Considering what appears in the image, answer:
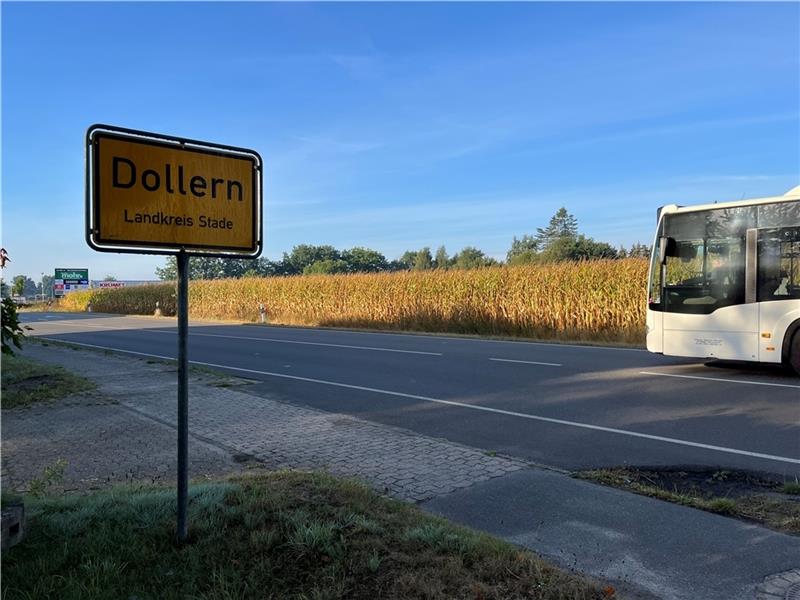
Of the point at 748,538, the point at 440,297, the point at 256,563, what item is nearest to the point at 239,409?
the point at 256,563

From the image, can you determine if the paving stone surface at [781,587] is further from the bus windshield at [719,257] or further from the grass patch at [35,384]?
the grass patch at [35,384]

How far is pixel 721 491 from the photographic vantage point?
Result: 5.06 m

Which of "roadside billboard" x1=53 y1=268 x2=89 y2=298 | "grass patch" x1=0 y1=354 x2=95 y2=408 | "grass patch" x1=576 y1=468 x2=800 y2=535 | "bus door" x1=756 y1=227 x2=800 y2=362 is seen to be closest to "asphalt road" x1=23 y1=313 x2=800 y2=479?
"grass patch" x1=576 y1=468 x2=800 y2=535

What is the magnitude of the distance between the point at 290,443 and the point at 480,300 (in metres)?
18.4

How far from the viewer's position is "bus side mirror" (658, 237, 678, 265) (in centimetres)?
1177

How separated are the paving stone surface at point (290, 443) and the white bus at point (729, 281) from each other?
7.05 metres

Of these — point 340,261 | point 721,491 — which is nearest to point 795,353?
point 721,491

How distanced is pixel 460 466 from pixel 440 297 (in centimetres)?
2063

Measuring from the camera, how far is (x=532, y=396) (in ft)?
30.6

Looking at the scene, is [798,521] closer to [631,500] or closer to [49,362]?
[631,500]

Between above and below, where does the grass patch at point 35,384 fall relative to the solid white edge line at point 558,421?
above

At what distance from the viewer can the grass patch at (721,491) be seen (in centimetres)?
444

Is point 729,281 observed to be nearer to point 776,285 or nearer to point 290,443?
point 776,285

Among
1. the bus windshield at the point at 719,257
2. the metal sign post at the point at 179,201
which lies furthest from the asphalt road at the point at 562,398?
the metal sign post at the point at 179,201
